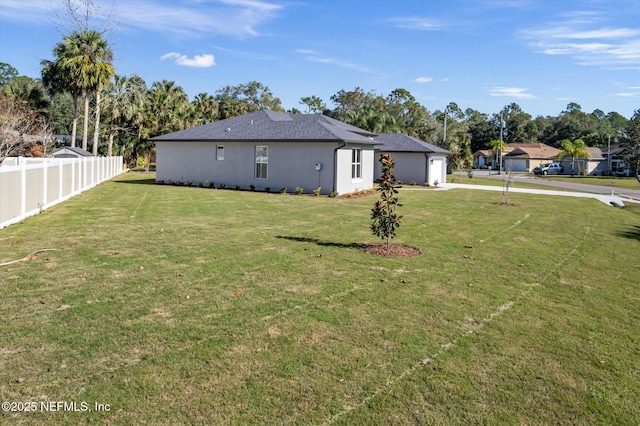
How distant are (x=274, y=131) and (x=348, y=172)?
4415 mm

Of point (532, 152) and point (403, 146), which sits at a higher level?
point (532, 152)

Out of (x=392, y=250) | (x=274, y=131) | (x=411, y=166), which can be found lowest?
(x=392, y=250)

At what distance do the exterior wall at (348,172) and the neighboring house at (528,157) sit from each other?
5423 centimetres

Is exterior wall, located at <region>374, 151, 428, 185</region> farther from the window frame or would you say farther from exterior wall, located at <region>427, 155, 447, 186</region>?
the window frame

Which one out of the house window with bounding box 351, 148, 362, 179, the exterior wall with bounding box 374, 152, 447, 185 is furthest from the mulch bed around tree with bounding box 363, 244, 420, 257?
the exterior wall with bounding box 374, 152, 447, 185

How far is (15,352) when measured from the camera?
4.50 m

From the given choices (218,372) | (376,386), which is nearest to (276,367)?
(218,372)

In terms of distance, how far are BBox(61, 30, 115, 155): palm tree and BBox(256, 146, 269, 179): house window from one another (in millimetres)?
18180

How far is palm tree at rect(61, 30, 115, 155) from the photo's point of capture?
3544 cm

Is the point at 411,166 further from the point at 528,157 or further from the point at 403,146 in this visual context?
the point at 528,157

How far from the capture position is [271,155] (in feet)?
81.1

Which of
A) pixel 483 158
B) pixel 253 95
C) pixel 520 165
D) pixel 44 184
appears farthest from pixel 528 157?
pixel 44 184

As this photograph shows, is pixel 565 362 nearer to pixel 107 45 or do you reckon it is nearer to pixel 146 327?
pixel 146 327

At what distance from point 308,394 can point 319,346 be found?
37.5 inches
